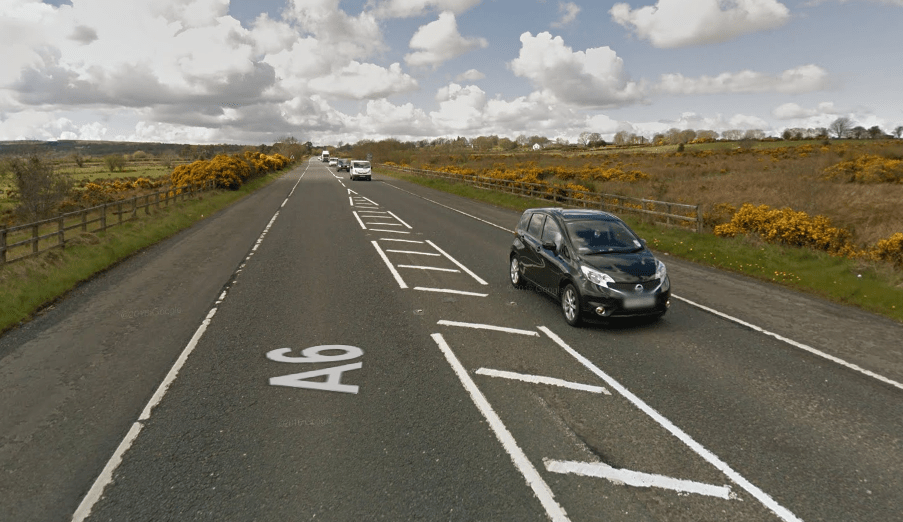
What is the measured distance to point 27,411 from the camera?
17.1 feet

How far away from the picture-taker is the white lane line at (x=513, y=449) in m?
3.67

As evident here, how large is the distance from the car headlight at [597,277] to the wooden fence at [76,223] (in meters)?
11.9

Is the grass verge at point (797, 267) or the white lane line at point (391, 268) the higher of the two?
the grass verge at point (797, 267)

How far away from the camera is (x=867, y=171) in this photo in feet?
95.1

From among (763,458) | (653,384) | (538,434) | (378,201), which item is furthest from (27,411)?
(378,201)

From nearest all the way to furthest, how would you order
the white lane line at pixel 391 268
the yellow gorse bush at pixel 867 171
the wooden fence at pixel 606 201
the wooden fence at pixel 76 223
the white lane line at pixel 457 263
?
the white lane line at pixel 391 268 → the white lane line at pixel 457 263 → the wooden fence at pixel 76 223 → the wooden fence at pixel 606 201 → the yellow gorse bush at pixel 867 171

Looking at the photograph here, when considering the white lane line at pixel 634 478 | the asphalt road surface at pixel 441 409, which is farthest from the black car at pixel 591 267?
the white lane line at pixel 634 478

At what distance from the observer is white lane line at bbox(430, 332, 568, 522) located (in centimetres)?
367

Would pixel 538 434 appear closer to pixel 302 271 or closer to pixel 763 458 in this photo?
pixel 763 458

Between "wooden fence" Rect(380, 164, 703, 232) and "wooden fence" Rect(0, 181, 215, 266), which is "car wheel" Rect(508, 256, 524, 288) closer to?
"wooden fence" Rect(380, 164, 703, 232)

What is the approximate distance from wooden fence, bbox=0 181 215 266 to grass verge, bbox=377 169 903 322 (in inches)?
647

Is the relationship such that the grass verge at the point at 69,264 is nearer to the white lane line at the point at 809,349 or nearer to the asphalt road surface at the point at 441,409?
the asphalt road surface at the point at 441,409

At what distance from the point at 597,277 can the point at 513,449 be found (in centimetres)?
378

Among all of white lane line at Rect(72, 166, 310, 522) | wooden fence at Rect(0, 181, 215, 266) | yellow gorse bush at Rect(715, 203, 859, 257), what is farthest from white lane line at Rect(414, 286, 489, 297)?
yellow gorse bush at Rect(715, 203, 859, 257)
